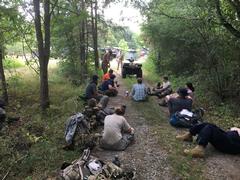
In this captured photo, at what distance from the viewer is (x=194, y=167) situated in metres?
6.44

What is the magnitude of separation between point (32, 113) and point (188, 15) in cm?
720

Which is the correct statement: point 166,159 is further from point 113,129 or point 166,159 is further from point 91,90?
point 91,90

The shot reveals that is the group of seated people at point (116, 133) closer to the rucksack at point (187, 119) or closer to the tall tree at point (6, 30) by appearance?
the rucksack at point (187, 119)

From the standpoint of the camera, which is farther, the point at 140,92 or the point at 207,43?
the point at 140,92

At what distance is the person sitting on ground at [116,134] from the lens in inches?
288

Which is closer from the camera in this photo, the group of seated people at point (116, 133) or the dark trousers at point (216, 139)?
the dark trousers at point (216, 139)

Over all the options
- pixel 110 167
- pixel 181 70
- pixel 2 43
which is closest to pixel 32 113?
pixel 2 43

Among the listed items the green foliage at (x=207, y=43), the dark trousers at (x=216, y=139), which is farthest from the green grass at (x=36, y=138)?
the green foliage at (x=207, y=43)

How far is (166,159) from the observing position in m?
6.83

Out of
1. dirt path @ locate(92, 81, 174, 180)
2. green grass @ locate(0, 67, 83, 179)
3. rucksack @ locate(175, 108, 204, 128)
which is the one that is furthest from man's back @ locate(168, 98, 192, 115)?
green grass @ locate(0, 67, 83, 179)

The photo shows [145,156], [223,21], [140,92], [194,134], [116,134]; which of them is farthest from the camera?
[140,92]

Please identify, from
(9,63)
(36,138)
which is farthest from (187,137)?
(9,63)

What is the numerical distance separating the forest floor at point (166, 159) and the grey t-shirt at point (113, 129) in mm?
306

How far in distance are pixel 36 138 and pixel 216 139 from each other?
181 inches
